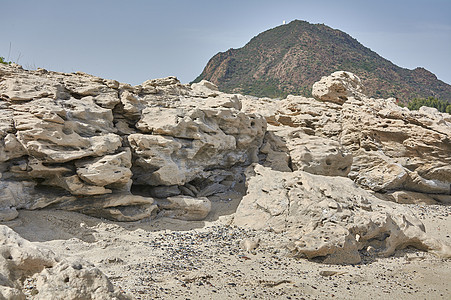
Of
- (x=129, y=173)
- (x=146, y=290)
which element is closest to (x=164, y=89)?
(x=129, y=173)

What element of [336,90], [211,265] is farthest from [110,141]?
[336,90]

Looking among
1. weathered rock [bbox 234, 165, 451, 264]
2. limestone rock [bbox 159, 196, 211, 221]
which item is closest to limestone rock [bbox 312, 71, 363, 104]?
weathered rock [bbox 234, 165, 451, 264]

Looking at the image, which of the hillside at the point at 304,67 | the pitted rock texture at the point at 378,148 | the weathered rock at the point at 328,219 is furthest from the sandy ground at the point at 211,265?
the hillside at the point at 304,67

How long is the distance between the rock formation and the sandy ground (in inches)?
19.0

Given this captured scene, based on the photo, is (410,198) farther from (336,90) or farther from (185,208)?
(185,208)

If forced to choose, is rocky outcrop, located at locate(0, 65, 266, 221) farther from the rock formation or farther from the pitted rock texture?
the pitted rock texture

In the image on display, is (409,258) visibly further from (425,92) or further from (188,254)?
(425,92)

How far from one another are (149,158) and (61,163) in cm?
255

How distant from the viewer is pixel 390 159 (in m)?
15.6

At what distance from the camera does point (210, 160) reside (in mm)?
13250

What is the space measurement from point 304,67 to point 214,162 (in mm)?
54041

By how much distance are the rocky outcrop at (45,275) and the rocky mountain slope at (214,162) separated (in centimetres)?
487

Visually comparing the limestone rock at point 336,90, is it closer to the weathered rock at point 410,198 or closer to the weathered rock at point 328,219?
the weathered rock at point 410,198

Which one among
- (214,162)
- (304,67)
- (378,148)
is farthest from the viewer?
(304,67)
